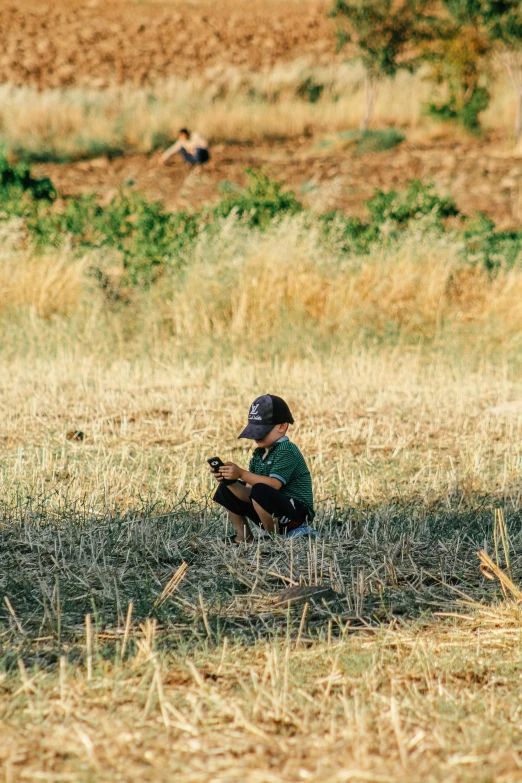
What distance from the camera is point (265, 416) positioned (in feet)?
15.9

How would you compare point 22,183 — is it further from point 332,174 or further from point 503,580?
point 503,580

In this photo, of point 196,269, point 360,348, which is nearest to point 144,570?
point 360,348

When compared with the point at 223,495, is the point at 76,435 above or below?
below

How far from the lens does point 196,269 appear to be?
1038 centimetres

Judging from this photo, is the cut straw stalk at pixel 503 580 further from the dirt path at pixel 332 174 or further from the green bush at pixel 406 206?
the dirt path at pixel 332 174

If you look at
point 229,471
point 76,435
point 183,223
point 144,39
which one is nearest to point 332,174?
point 183,223

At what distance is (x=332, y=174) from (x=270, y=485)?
15148 millimetres

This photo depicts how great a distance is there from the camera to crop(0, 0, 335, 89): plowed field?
3397cm

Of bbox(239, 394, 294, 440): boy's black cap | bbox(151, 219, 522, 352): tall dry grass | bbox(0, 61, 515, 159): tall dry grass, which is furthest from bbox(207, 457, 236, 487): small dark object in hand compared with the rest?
bbox(0, 61, 515, 159): tall dry grass

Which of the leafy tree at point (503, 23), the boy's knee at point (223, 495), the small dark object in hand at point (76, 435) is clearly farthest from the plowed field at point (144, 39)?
the boy's knee at point (223, 495)

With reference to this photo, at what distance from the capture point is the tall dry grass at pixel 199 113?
72.0 ft

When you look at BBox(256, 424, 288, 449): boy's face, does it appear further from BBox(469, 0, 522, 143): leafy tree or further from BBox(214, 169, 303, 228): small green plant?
BBox(469, 0, 522, 143): leafy tree

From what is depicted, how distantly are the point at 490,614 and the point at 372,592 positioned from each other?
18.5 inches

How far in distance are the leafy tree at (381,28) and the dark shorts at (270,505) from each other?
19864 mm
